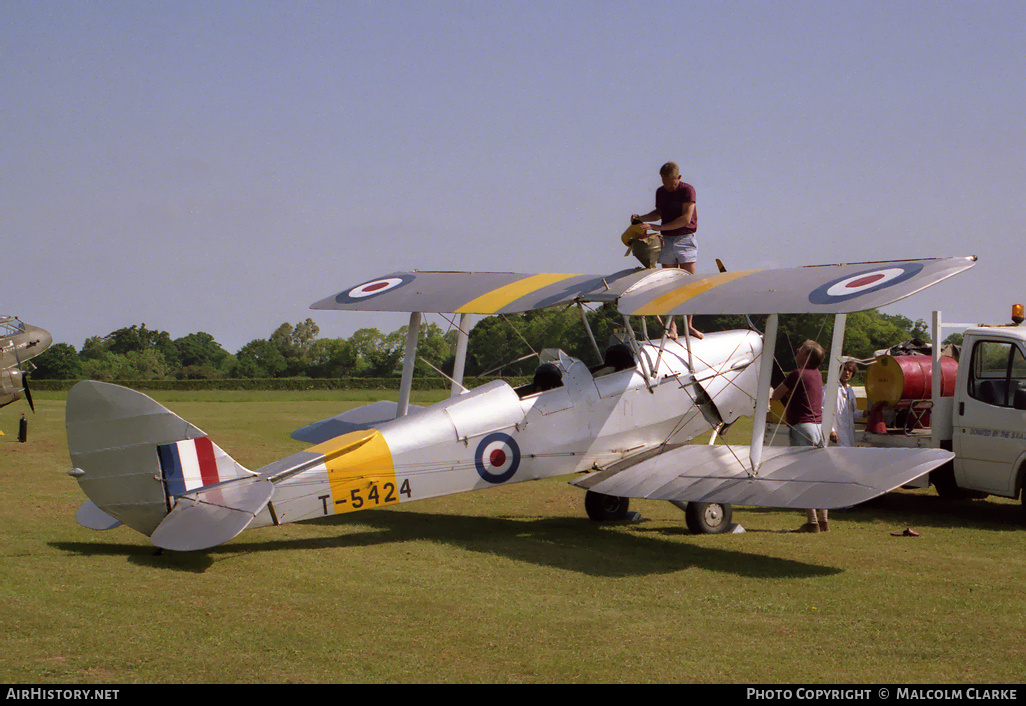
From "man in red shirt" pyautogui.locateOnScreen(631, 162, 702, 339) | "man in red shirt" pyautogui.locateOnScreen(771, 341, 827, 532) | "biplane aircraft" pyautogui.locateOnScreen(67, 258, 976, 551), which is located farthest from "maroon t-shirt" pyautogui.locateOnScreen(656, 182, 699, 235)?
"man in red shirt" pyautogui.locateOnScreen(771, 341, 827, 532)

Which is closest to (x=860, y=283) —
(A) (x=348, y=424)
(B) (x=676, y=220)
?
(B) (x=676, y=220)

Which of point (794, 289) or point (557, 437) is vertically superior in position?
point (794, 289)

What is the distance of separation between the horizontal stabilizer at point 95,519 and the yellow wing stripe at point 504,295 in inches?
153

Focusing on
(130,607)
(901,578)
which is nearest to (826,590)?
(901,578)

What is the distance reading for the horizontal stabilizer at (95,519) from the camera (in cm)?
757

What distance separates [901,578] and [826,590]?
841 millimetres

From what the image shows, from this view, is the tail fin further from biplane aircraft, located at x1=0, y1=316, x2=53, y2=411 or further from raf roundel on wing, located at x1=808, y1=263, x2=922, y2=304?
biplane aircraft, located at x1=0, y1=316, x2=53, y2=411

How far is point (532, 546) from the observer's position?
28.7ft

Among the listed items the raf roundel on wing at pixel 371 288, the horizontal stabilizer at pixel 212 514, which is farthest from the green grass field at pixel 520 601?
the raf roundel on wing at pixel 371 288

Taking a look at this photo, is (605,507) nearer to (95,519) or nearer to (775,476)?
(775,476)

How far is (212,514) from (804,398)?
5785mm

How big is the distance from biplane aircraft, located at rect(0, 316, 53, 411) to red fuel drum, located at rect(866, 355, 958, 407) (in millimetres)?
16872

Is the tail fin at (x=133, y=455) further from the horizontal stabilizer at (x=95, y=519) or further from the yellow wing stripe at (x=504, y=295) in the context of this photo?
the yellow wing stripe at (x=504, y=295)
